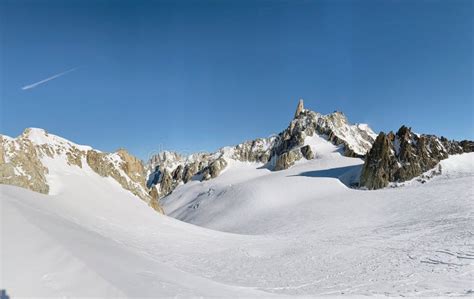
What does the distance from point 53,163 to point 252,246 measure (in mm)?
24866

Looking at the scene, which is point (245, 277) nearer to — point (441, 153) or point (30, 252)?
point (30, 252)

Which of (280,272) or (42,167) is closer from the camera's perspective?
(280,272)

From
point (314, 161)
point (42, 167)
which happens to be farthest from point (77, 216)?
point (314, 161)

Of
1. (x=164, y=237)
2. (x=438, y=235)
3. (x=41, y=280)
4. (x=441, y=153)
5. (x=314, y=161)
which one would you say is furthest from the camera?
(x=314, y=161)

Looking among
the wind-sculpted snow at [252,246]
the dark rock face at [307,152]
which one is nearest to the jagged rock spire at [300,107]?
the dark rock face at [307,152]

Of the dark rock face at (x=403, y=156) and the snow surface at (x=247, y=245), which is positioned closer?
the snow surface at (x=247, y=245)

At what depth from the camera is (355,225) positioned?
33500 millimetres

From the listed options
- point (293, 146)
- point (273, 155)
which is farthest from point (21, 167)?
point (273, 155)

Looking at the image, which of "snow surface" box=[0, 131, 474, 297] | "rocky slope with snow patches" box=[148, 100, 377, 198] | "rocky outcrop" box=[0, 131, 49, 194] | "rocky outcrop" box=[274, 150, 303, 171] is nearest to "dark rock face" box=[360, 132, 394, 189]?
"snow surface" box=[0, 131, 474, 297]

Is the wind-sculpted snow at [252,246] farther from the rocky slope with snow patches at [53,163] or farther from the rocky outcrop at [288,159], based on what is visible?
the rocky outcrop at [288,159]

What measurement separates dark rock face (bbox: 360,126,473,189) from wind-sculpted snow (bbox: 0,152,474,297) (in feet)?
9.39

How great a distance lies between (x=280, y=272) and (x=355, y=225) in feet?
62.4

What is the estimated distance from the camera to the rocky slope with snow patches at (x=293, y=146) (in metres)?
94.2

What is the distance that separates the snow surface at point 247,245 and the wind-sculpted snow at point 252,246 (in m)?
0.07
